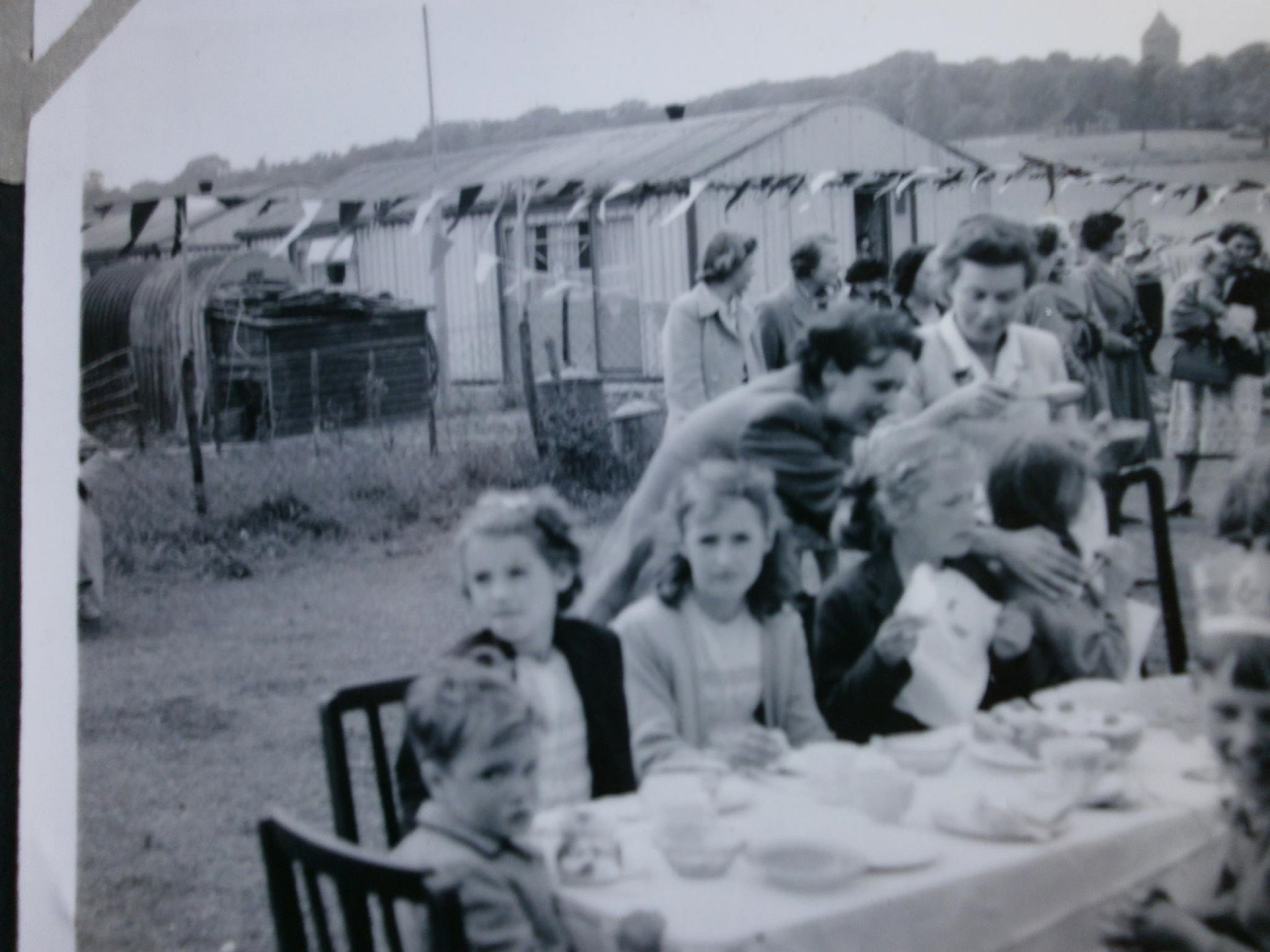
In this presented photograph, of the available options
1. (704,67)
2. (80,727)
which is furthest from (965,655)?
(80,727)

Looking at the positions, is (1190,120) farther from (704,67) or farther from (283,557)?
(283,557)

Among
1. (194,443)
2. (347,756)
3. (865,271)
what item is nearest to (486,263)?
(194,443)

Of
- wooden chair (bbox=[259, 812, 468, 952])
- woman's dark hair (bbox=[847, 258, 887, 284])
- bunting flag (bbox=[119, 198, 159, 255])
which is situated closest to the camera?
wooden chair (bbox=[259, 812, 468, 952])

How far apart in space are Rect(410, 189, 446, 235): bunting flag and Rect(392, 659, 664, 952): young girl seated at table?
2.48 feet

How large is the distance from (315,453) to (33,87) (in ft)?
2.42

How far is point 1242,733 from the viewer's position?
2.03m

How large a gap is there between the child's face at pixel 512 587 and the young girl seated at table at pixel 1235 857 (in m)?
0.98

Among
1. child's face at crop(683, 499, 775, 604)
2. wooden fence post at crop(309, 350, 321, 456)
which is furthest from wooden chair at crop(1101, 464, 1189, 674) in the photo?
wooden fence post at crop(309, 350, 321, 456)

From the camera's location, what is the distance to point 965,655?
2.42 meters

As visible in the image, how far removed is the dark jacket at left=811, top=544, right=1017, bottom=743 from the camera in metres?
2.28

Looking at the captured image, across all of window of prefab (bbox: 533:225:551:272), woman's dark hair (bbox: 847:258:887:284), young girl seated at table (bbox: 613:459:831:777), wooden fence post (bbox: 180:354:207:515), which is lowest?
young girl seated at table (bbox: 613:459:831:777)

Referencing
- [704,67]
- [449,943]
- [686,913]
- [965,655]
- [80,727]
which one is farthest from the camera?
[965,655]

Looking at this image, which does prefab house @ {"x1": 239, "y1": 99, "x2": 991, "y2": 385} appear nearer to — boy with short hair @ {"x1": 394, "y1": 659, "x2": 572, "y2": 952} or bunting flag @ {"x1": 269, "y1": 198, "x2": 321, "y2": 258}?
bunting flag @ {"x1": 269, "y1": 198, "x2": 321, "y2": 258}

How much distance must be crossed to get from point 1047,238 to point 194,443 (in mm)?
1588
